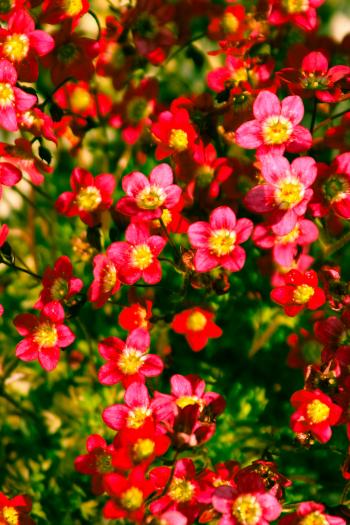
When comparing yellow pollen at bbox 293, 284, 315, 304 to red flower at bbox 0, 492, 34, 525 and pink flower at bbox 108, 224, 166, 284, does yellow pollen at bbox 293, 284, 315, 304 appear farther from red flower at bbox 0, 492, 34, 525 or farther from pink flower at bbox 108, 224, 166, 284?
red flower at bbox 0, 492, 34, 525

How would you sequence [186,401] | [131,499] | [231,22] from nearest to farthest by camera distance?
[131,499], [186,401], [231,22]

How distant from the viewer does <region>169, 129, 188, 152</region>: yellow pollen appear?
1.56 meters

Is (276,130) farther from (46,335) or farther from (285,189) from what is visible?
(46,335)

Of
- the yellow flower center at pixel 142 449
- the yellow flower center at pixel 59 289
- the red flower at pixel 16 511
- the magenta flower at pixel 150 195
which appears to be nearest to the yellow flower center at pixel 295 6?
the magenta flower at pixel 150 195

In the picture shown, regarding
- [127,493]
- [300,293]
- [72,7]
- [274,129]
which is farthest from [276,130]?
[127,493]

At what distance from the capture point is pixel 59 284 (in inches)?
61.8

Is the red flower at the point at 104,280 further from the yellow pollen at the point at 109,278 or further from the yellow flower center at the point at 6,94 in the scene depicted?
the yellow flower center at the point at 6,94

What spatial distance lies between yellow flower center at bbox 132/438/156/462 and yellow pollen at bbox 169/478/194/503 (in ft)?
0.43

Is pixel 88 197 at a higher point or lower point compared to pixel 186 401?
higher

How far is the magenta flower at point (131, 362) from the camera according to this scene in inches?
56.7

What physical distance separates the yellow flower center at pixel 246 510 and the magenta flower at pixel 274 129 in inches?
29.2

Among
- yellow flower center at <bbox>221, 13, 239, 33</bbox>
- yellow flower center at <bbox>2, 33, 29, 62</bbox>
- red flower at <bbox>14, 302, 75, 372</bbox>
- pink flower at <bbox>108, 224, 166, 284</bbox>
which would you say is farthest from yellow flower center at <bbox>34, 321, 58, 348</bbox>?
yellow flower center at <bbox>221, 13, 239, 33</bbox>

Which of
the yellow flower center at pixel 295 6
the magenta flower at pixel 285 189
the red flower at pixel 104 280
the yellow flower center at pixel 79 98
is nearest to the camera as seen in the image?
the magenta flower at pixel 285 189

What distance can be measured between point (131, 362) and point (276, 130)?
629 millimetres
